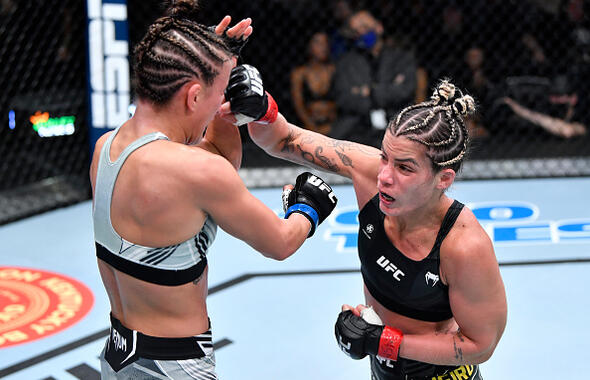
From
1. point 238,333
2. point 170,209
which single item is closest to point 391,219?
point 170,209

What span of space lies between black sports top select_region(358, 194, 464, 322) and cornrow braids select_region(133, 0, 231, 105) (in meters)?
0.56

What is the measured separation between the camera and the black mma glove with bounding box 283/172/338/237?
172 cm

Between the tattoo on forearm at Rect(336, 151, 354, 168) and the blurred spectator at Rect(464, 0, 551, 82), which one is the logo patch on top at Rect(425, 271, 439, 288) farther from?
the blurred spectator at Rect(464, 0, 551, 82)

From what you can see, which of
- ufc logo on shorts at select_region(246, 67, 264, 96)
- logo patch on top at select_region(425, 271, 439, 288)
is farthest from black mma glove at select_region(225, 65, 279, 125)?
logo patch on top at select_region(425, 271, 439, 288)

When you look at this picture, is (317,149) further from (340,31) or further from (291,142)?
(340,31)

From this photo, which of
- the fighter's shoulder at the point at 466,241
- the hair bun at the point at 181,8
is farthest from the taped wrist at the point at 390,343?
the hair bun at the point at 181,8

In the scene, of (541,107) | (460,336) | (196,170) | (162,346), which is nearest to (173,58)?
(196,170)

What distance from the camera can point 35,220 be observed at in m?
4.43

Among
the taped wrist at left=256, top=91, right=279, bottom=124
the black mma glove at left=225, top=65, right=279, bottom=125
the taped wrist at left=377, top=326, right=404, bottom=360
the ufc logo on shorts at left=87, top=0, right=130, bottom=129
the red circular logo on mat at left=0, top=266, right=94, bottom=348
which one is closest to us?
the taped wrist at left=377, top=326, right=404, bottom=360

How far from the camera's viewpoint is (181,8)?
162cm

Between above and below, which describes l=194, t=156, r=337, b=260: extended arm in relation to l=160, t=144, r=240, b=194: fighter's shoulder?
below

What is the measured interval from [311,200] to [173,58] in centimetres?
52

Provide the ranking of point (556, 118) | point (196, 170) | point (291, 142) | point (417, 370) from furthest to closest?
point (556, 118), point (291, 142), point (417, 370), point (196, 170)

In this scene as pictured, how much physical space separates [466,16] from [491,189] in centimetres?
190
